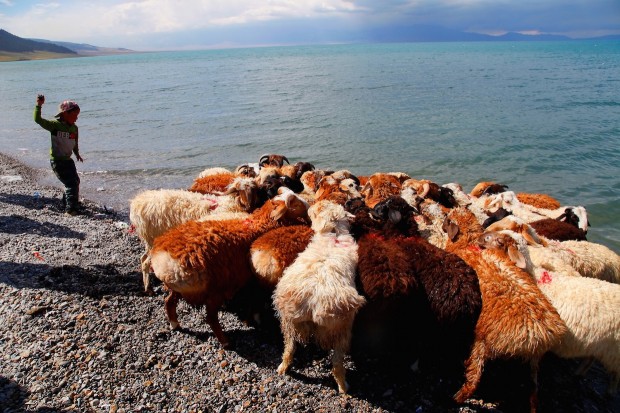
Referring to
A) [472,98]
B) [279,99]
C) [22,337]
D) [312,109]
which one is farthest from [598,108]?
[22,337]

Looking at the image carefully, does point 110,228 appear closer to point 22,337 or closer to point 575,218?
point 22,337

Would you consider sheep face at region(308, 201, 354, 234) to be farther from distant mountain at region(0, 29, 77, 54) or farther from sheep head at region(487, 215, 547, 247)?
distant mountain at region(0, 29, 77, 54)

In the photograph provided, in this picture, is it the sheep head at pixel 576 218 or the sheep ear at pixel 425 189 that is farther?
the sheep ear at pixel 425 189

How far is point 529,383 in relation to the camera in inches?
185

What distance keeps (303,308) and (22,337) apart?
142 inches

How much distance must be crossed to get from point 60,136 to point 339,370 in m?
8.18

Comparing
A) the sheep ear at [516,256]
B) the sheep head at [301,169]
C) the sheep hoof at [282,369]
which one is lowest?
the sheep hoof at [282,369]

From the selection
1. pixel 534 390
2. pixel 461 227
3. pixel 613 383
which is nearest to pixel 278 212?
pixel 461 227

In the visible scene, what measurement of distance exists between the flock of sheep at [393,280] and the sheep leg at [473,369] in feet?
0.04

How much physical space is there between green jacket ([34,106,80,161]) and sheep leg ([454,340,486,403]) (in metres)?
9.25

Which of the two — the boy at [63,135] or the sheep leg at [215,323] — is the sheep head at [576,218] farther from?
the boy at [63,135]

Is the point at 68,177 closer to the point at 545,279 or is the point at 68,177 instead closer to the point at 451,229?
the point at 451,229

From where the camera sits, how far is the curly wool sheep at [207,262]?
495 cm

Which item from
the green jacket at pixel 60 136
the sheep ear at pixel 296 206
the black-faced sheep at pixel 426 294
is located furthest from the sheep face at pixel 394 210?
the green jacket at pixel 60 136
